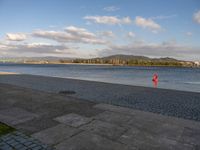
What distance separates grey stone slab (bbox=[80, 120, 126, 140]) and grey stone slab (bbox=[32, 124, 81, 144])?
38cm

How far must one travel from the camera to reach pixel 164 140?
357cm

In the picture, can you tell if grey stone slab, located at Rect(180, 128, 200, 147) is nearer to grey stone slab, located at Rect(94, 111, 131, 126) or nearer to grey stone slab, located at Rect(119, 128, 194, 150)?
grey stone slab, located at Rect(119, 128, 194, 150)

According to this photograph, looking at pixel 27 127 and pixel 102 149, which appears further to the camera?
pixel 27 127

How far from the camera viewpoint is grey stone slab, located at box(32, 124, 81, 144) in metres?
3.45

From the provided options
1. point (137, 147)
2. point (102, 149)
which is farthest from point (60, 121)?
point (137, 147)

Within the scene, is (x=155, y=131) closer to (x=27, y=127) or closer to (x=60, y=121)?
(x=60, y=121)

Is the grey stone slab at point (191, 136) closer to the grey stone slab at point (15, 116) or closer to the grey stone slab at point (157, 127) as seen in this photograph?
the grey stone slab at point (157, 127)

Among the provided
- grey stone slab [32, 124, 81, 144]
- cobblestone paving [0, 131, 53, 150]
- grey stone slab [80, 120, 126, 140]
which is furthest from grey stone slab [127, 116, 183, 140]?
cobblestone paving [0, 131, 53, 150]

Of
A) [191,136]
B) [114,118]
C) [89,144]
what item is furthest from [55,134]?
[191,136]

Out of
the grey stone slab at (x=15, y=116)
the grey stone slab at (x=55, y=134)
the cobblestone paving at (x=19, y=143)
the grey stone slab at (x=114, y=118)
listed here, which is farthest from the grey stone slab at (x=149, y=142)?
the grey stone slab at (x=15, y=116)

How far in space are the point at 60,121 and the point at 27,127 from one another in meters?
0.88

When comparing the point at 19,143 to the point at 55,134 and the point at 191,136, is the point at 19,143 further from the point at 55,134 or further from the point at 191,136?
the point at 191,136

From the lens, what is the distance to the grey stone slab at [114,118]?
180 inches

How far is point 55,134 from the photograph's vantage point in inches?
147
